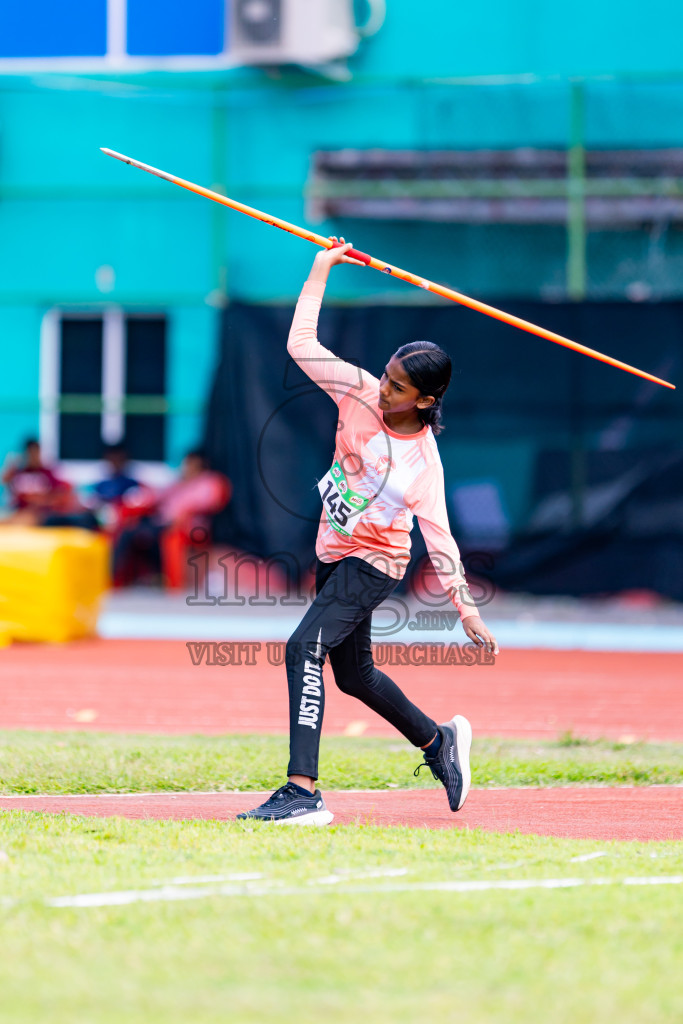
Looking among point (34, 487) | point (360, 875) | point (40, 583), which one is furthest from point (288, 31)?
point (360, 875)

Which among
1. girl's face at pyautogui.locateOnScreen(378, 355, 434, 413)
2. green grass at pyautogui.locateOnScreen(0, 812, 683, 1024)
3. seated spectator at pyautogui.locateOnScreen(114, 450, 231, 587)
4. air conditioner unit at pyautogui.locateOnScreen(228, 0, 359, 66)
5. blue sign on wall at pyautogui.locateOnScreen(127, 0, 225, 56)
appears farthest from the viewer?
blue sign on wall at pyautogui.locateOnScreen(127, 0, 225, 56)

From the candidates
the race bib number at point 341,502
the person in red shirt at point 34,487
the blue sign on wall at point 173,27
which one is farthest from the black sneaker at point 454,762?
the blue sign on wall at point 173,27

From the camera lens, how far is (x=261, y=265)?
1706 cm

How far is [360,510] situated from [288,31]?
12.4 m

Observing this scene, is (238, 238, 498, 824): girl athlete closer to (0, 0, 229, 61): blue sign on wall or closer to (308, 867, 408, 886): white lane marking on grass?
(308, 867, 408, 886): white lane marking on grass

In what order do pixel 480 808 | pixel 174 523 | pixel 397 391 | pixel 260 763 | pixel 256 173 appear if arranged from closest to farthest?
pixel 397 391, pixel 480 808, pixel 260 763, pixel 174 523, pixel 256 173

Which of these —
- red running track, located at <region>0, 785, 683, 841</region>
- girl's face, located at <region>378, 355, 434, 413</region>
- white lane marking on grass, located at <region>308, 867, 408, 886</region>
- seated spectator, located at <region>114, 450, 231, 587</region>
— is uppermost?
girl's face, located at <region>378, 355, 434, 413</region>

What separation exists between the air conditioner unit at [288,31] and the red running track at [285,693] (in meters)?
7.68

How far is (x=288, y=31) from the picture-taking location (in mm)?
16719

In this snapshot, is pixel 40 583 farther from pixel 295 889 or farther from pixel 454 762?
pixel 295 889

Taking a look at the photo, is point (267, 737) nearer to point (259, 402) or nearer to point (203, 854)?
point (203, 854)

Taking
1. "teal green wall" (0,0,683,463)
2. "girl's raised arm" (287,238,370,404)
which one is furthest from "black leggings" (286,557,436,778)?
"teal green wall" (0,0,683,463)

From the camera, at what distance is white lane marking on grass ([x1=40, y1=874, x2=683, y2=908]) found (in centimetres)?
423

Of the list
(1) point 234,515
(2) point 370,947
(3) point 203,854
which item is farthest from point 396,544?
(1) point 234,515
